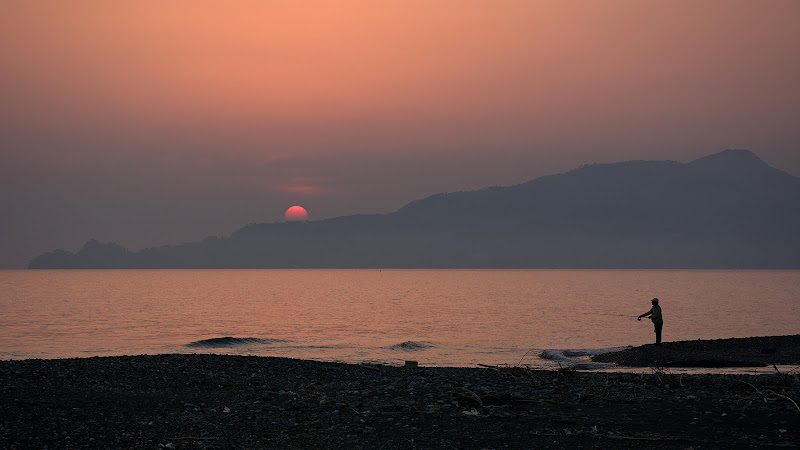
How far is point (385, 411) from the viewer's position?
16.0 m

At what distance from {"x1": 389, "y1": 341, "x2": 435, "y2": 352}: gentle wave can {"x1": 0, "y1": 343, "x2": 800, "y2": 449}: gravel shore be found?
22442mm

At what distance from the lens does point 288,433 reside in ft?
48.0

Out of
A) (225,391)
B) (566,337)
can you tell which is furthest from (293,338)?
(225,391)

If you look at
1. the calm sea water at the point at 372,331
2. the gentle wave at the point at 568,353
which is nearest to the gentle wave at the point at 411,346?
the calm sea water at the point at 372,331

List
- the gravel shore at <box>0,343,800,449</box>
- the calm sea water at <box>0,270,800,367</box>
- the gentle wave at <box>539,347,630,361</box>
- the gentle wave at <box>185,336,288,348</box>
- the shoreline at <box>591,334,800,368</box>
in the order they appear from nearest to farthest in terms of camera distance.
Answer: the gravel shore at <box>0,343,800,449</box> → the shoreline at <box>591,334,800,368</box> → the gentle wave at <box>539,347,630,361</box> → the calm sea water at <box>0,270,800,367</box> → the gentle wave at <box>185,336,288,348</box>

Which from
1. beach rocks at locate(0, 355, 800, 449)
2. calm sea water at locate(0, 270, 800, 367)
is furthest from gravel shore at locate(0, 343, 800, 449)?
calm sea water at locate(0, 270, 800, 367)

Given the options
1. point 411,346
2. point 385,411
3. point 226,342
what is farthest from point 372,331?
point 385,411

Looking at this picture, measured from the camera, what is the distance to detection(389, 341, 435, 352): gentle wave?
147 feet

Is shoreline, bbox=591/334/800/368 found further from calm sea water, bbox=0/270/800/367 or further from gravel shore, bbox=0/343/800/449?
gravel shore, bbox=0/343/800/449

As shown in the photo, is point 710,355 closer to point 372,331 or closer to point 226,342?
point 372,331

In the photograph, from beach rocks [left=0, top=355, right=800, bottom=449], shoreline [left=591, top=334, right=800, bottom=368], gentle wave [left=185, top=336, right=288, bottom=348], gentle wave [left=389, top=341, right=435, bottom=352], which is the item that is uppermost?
beach rocks [left=0, top=355, right=800, bottom=449]

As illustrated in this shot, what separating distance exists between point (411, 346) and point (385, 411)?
29.8 m

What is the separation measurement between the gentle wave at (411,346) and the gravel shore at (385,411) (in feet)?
73.6

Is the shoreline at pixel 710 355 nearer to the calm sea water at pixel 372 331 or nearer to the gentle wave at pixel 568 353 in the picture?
the gentle wave at pixel 568 353
